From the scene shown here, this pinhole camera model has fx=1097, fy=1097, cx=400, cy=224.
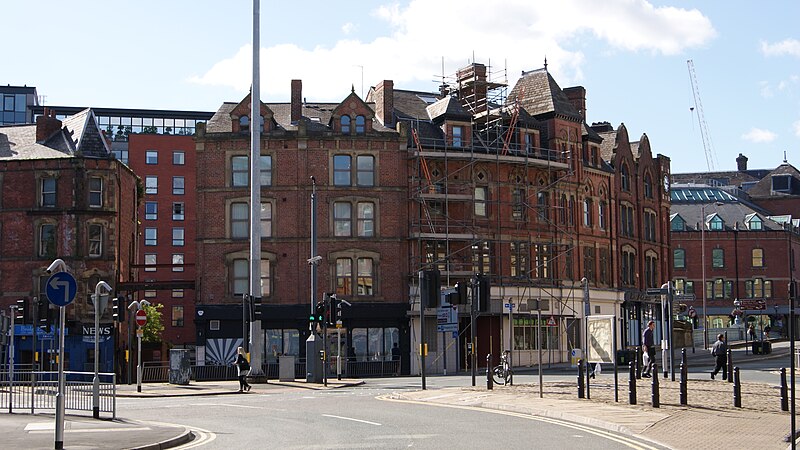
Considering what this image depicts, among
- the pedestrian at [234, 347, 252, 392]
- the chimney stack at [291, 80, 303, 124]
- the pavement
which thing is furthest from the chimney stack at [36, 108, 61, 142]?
the pavement

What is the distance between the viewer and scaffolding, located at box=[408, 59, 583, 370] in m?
59.5

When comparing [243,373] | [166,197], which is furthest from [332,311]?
[166,197]

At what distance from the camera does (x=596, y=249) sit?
6781 cm

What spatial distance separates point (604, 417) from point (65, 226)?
4278cm

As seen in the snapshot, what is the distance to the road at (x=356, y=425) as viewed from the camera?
1944 centimetres

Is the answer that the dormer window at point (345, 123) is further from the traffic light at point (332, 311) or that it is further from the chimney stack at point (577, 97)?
the chimney stack at point (577, 97)

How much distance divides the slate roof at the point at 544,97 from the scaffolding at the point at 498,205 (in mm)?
848

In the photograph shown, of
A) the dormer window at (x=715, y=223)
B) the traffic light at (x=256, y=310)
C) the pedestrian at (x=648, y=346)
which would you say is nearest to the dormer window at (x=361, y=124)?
the traffic light at (x=256, y=310)

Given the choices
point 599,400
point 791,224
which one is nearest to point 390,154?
point 599,400

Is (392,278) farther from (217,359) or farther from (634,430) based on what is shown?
(634,430)

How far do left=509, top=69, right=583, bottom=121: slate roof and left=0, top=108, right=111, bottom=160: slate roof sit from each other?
82.2ft

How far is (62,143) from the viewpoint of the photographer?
61.5 meters

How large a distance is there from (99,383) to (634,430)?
12.7 m

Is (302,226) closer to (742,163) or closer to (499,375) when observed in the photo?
(499,375)
